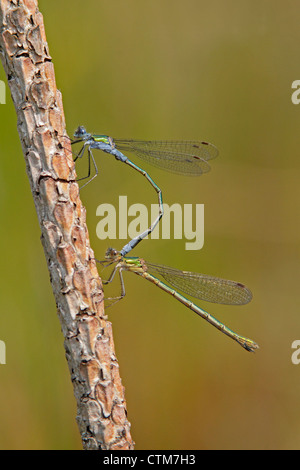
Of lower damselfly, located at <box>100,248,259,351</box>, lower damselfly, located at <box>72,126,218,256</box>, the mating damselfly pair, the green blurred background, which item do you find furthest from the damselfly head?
lower damselfly, located at <box>100,248,259,351</box>

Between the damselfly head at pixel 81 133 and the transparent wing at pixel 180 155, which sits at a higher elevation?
the transparent wing at pixel 180 155

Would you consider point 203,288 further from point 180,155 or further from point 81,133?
point 81,133

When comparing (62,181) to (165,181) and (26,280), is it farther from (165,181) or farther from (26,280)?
(165,181)

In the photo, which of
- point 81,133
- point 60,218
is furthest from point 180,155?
Answer: point 60,218

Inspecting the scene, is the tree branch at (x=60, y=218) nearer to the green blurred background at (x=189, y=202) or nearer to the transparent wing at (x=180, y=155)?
the green blurred background at (x=189, y=202)

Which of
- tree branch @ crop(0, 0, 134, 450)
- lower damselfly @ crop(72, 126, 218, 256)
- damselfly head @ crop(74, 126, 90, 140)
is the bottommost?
tree branch @ crop(0, 0, 134, 450)

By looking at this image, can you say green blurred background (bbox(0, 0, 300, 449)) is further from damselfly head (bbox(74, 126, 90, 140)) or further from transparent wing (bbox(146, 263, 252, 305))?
damselfly head (bbox(74, 126, 90, 140))

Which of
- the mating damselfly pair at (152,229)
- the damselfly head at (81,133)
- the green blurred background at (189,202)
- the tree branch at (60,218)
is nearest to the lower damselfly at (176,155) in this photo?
the mating damselfly pair at (152,229)
